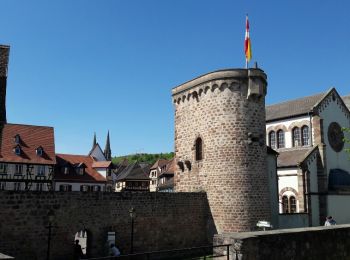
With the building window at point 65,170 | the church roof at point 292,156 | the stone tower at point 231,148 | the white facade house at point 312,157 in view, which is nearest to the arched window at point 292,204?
the white facade house at point 312,157

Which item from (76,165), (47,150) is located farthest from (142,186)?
(47,150)

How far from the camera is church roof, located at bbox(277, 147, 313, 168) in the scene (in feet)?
108

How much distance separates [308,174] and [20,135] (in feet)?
106

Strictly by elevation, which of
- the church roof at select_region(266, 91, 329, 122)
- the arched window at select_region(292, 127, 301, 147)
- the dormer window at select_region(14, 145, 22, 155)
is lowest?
the dormer window at select_region(14, 145, 22, 155)

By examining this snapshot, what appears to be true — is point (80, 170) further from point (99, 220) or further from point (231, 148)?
point (99, 220)

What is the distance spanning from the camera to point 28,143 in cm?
4525

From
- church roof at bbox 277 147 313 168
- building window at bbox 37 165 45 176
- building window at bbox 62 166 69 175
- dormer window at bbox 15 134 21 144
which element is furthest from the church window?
building window at bbox 62 166 69 175

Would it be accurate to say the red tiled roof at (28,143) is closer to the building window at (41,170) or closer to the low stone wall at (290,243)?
the building window at (41,170)

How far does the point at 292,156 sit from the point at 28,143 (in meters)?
29.6

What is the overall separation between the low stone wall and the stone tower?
802 centimetres

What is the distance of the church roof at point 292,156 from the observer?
3291 centimetres

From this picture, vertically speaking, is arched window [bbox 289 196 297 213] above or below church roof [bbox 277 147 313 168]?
below

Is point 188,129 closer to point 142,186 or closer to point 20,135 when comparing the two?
point 20,135

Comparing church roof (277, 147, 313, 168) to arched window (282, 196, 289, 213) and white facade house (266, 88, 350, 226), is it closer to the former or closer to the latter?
white facade house (266, 88, 350, 226)
